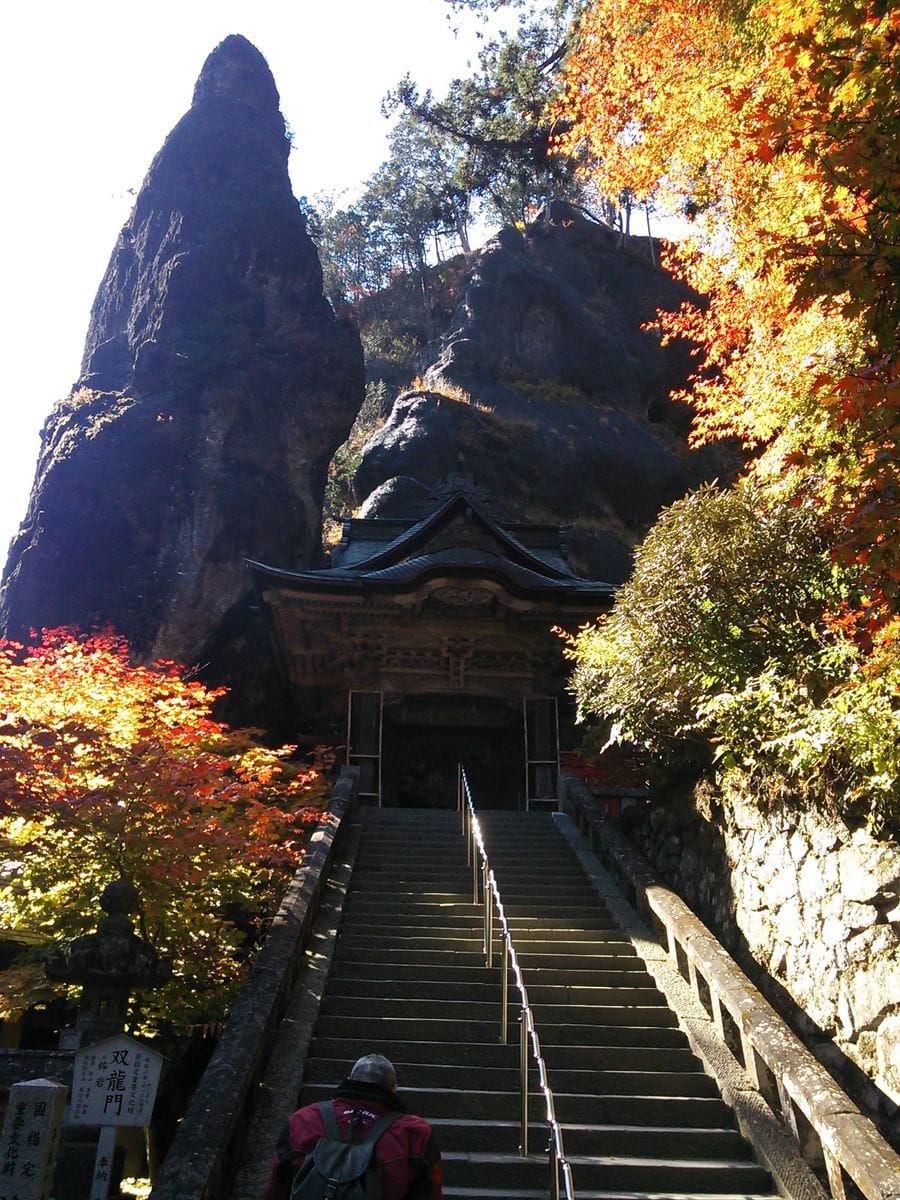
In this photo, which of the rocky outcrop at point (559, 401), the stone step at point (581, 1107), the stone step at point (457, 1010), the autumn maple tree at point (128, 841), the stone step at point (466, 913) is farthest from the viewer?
the rocky outcrop at point (559, 401)

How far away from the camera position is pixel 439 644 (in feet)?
51.1

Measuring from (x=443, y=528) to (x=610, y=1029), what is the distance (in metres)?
12.0

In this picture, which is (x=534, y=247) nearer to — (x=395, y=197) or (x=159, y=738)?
(x=395, y=197)

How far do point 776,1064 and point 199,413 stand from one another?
63.7 ft

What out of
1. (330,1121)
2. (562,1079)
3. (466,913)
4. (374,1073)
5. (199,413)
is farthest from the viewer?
(199,413)

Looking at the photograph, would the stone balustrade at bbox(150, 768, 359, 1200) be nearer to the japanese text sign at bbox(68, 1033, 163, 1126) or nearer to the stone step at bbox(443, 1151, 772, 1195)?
the japanese text sign at bbox(68, 1033, 163, 1126)

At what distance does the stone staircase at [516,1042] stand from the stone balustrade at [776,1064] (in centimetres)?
32

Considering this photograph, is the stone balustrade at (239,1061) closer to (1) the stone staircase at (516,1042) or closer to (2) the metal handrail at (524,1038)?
(1) the stone staircase at (516,1042)

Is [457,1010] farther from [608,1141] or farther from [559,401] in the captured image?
[559,401]

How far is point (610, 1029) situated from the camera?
6.64m

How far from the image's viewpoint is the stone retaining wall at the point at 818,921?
17.6ft

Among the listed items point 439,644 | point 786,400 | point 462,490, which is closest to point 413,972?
point 786,400

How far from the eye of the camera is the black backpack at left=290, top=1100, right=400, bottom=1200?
2.91m

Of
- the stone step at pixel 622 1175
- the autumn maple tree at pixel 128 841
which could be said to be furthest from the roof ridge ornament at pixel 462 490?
the stone step at pixel 622 1175
